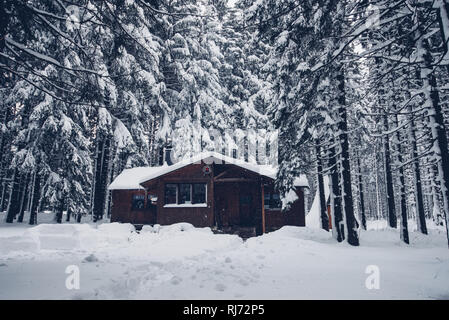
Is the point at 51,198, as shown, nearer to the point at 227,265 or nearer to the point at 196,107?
the point at 196,107

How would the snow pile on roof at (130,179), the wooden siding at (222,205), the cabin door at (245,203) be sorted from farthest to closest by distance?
the snow pile on roof at (130,179) < the cabin door at (245,203) < the wooden siding at (222,205)

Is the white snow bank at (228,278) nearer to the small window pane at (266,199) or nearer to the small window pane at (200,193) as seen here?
the small window pane at (200,193)

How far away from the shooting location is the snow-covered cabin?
17.4m

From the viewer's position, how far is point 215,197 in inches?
755

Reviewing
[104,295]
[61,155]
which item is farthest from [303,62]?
[61,155]

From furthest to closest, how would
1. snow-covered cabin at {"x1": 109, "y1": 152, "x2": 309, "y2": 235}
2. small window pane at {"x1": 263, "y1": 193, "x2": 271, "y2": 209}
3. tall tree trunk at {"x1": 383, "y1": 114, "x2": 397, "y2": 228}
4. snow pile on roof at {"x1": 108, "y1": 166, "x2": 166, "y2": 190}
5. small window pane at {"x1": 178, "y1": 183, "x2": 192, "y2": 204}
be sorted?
snow pile on roof at {"x1": 108, "y1": 166, "x2": 166, "y2": 190} < small window pane at {"x1": 263, "y1": 193, "x2": 271, "y2": 209} < small window pane at {"x1": 178, "y1": 183, "x2": 192, "y2": 204} < snow-covered cabin at {"x1": 109, "y1": 152, "x2": 309, "y2": 235} < tall tree trunk at {"x1": 383, "y1": 114, "x2": 397, "y2": 228}

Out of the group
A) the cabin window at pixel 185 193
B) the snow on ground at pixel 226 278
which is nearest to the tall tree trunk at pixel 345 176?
the snow on ground at pixel 226 278

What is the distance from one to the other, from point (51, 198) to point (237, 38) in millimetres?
21310

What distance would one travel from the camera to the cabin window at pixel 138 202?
2059 centimetres

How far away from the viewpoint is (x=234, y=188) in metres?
19.2

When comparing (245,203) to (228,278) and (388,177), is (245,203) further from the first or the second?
(228,278)

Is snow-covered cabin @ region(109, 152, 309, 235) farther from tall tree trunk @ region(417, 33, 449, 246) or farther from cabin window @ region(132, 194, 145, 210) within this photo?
tall tree trunk @ region(417, 33, 449, 246)

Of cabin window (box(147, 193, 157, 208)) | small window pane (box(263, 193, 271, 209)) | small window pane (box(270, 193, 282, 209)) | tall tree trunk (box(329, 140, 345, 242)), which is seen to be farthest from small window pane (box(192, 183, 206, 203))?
tall tree trunk (box(329, 140, 345, 242))

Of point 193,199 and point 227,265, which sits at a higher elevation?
point 193,199
